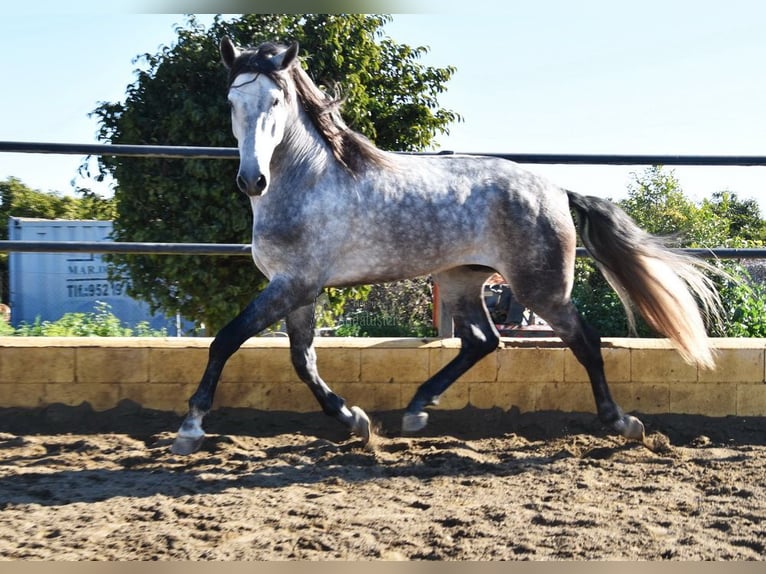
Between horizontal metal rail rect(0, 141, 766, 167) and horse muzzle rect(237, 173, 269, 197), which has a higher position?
horizontal metal rail rect(0, 141, 766, 167)

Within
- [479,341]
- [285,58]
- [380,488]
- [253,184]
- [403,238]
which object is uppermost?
[285,58]

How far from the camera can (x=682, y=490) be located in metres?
3.37

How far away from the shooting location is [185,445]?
12.4 ft

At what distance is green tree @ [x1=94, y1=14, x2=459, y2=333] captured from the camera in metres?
7.75

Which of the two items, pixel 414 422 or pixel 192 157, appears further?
pixel 192 157

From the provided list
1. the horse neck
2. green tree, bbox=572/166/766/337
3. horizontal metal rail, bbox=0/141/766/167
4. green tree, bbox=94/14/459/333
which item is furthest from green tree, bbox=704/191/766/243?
the horse neck

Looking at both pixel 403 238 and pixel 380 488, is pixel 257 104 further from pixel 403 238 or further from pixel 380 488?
pixel 380 488

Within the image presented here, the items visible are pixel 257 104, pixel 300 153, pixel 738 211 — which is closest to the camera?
pixel 257 104

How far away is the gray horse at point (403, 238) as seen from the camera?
148 inches

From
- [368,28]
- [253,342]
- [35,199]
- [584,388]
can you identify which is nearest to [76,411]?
[253,342]

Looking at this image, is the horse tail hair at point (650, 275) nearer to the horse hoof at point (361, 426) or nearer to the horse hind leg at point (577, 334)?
the horse hind leg at point (577, 334)

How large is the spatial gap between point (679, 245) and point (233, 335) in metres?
2.62

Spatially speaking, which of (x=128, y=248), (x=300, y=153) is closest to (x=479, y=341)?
(x=300, y=153)

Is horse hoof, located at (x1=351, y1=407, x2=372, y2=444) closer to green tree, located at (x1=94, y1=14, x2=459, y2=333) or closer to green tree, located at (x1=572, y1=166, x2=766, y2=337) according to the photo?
green tree, located at (x1=572, y1=166, x2=766, y2=337)
